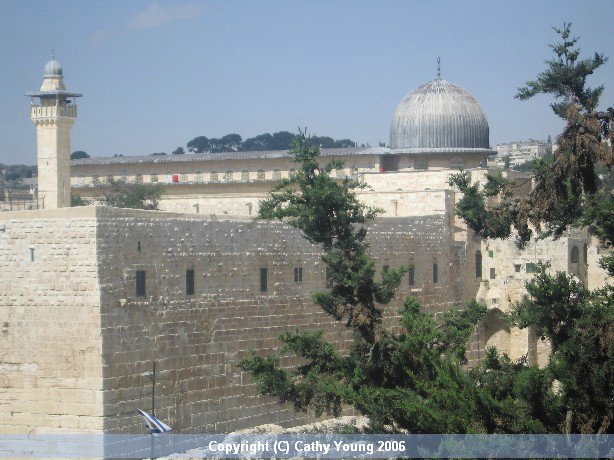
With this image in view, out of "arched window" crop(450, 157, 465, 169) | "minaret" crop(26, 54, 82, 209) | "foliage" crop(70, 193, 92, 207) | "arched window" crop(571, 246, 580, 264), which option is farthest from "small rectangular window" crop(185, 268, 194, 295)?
"foliage" crop(70, 193, 92, 207)

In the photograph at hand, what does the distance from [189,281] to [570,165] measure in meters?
6.71

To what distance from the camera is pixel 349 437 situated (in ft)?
69.8

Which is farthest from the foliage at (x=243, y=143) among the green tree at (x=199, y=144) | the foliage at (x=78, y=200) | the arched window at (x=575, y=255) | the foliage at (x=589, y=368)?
the foliage at (x=589, y=368)

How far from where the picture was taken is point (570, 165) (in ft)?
61.1

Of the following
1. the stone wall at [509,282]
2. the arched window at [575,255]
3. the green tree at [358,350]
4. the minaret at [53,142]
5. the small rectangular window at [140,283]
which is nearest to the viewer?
the green tree at [358,350]

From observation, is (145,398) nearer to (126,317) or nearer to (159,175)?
(126,317)

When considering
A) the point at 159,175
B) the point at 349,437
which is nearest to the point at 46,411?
the point at 349,437

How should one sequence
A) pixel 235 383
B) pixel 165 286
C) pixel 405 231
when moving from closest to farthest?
pixel 165 286, pixel 235 383, pixel 405 231

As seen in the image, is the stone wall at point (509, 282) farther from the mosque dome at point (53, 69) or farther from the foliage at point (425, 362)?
the mosque dome at point (53, 69)

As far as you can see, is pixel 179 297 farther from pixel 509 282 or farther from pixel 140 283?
pixel 509 282

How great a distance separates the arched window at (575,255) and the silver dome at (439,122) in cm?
511

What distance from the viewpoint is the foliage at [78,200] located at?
154ft

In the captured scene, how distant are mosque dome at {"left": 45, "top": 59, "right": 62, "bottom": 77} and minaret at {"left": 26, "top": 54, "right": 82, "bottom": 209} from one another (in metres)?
1.27

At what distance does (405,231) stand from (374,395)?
26.1ft
